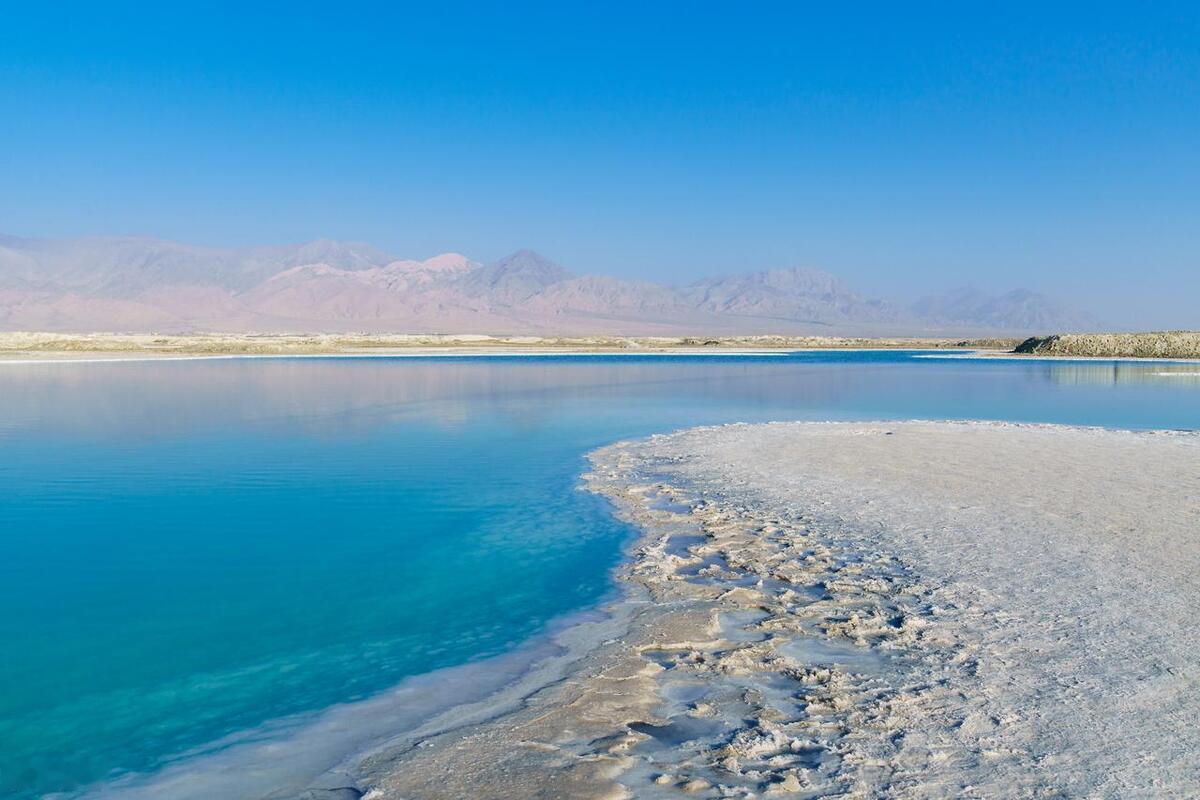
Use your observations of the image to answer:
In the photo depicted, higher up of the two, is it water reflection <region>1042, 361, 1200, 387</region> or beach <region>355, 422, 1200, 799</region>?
water reflection <region>1042, 361, 1200, 387</region>

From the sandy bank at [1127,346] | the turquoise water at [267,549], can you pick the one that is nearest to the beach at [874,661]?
the turquoise water at [267,549]

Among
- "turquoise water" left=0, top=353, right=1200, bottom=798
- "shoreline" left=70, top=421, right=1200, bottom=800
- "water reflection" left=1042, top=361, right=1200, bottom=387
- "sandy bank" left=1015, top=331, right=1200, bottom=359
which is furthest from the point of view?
"sandy bank" left=1015, top=331, right=1200, bottom=359

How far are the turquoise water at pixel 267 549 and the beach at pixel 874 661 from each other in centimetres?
122

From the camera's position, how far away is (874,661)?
22.1ft

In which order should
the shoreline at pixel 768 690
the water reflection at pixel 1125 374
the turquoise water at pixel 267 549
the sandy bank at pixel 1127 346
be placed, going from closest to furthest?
1. the shoreline at pixel 768 690
2. the turquoise water at pixel 267 549
3. the water reflection at pixel 1125 374
4. the sandy bank at pixel 1127 346

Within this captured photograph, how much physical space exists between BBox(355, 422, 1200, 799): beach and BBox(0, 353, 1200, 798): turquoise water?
1.22 m

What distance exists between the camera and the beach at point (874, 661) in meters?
5.10

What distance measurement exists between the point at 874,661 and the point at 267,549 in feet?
22.6

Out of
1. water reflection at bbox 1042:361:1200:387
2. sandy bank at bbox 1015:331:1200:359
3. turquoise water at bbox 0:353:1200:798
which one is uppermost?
sandy bank at bbox 1015:331:1200:359

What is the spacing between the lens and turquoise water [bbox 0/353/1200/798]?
6.50m

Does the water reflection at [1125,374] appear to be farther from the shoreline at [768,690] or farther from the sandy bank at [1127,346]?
the shoreline at [768,690]

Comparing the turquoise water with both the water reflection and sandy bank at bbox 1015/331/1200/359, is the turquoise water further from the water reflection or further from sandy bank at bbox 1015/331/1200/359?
sandy bank at bbox 1015/331/1200/359

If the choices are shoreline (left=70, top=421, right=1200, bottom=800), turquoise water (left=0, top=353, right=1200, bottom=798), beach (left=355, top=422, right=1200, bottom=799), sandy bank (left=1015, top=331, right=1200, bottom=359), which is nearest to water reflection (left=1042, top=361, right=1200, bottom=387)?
sandy bank (left=1015, top=331, right=1200, bottom=359)

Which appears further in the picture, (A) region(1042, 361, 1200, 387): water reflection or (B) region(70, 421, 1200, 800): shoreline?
(A) region(1042, 361, 1200, 387): water reflection
